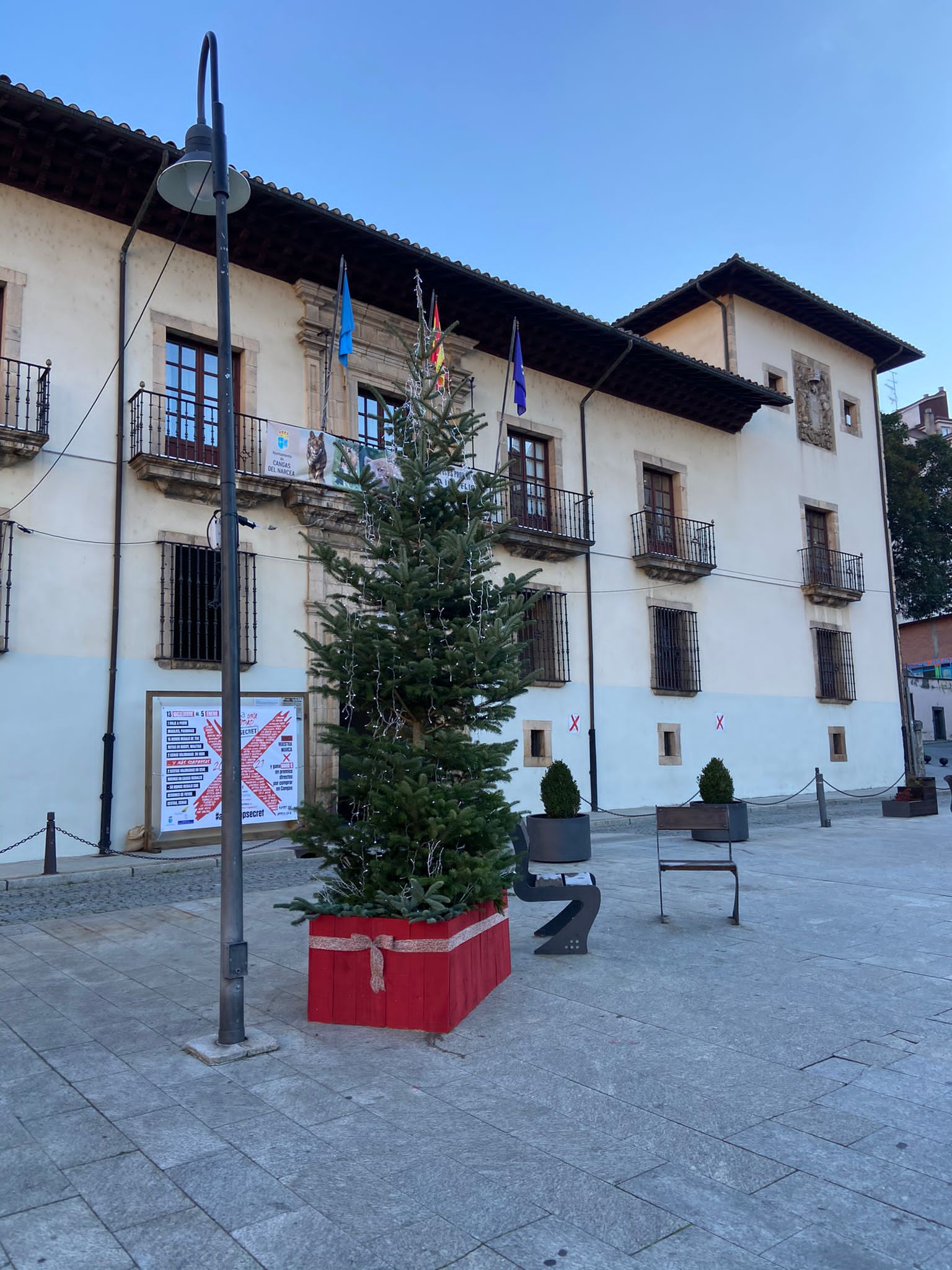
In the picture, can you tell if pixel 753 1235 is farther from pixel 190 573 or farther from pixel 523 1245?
pixel 190 573

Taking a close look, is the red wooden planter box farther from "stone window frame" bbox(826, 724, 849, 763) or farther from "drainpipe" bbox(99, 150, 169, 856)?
"stone window frame" bbox(826, 724, 849, 763)

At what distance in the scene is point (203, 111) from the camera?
5488mm

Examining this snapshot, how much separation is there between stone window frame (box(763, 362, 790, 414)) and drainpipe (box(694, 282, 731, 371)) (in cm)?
133

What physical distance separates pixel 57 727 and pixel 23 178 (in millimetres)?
7234

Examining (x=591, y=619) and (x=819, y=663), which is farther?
(x=819, y=663)

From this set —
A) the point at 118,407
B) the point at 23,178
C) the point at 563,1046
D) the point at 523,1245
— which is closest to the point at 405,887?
the point at 563,1046

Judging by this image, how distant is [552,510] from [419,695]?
12881 millimetres

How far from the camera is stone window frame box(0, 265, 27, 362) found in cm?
1191

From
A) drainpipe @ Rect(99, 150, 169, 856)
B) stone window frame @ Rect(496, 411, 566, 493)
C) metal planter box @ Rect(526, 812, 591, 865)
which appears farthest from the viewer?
stone window frame @ Rect(496, 411, 566, 493)

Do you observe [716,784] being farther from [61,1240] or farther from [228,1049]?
[61,1240]

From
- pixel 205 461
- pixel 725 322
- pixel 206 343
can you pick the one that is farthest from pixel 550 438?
pixel 205 461

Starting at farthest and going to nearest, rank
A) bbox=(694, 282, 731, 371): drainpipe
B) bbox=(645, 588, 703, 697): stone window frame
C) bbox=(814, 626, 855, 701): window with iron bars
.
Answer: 1. bbox=(814, 626, 855, 701): window with iron bars
2. bbox=(694, 282, 731, 371): drainpipe
3. bbox=(645, 588, 703, 697): stone window frame

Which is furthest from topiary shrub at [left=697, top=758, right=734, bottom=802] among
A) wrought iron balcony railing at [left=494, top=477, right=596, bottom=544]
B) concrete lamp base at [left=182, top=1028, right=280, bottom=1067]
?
concrete lamp base at [left=182, top=1028, right=280, bottom=1067]

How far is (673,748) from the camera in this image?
62.1 ft
